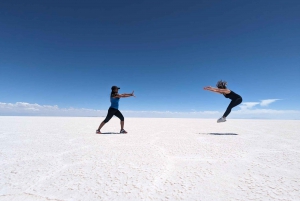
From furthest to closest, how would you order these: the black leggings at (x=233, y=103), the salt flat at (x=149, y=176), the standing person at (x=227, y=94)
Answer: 1. the black leggings at (x=233, y=103)
2. the standing person at (x=227, y=94)
3. the salt flat at (x=149, y=176)

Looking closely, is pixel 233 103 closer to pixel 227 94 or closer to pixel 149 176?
pixel 227 94

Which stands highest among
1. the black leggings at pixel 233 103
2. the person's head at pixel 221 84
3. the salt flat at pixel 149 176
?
the person's head at pixel 221 84

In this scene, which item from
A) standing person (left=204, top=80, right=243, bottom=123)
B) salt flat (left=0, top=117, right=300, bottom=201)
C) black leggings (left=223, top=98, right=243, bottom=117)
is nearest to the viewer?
salt flat (left=0, top=117, right=300, bottom=201)

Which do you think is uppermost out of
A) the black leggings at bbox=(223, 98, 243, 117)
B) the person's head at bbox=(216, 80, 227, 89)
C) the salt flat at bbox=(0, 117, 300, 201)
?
the person's head at bbox=(216, 80, 227, 89)

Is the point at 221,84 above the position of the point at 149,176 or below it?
above

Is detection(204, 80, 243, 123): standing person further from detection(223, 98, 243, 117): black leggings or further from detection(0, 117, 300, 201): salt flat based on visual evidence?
detection(0, 117, 300, 201): salt flat

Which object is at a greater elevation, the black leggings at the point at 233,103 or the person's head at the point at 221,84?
the person's head at the point at 221,84

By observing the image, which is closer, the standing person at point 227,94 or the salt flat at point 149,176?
Result: the salt flat at point 149,176

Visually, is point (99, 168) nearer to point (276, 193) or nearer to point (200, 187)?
point (200, 187)

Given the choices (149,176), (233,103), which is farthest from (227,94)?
(149,176)

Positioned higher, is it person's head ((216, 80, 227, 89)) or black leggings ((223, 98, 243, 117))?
person's head ((216, 80, 227, 89))

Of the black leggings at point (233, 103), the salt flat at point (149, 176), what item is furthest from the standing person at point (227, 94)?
the salt flat at point (149, 176)

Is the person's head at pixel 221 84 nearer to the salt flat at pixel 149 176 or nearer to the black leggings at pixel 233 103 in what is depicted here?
the black leggings at pixel 233 103

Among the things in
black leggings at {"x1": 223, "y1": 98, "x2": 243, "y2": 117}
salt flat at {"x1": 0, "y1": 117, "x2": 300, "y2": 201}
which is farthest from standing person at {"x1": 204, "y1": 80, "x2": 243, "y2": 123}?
salt flat at {"x1": 0, "y1": 117, "x2": 300, "y2": 201}
